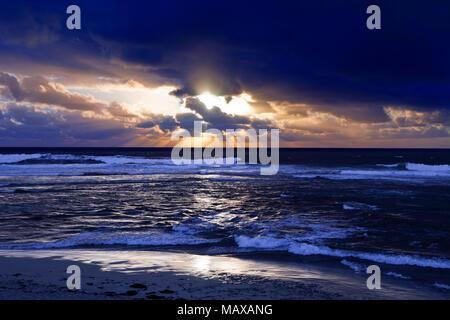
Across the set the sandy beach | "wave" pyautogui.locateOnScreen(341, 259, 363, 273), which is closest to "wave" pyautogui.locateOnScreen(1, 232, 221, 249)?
the sandy beach

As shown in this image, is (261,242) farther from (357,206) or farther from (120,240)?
(357,206)

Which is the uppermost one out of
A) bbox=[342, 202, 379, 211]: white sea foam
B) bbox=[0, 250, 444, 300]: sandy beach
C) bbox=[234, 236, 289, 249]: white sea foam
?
bbox=[0, 250, 444, 300]: sandy beach

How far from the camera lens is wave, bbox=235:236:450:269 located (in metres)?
9.28

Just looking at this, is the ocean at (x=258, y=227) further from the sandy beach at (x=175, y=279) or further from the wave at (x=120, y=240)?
the sandy beach at (x=175, y=279)

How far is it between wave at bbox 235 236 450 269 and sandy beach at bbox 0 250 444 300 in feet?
5.44

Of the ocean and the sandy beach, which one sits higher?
the sandy beach

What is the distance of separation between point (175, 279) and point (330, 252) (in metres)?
5.44

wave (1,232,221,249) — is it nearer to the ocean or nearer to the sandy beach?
the ocean

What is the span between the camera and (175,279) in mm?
7301

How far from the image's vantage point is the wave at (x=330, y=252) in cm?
928

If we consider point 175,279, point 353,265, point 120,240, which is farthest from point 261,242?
point 120,240

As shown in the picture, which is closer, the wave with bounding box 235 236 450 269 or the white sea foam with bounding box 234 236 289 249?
the wave with bounding box 235 236 450 269

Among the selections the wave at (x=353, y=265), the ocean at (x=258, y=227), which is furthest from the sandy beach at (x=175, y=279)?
the ocean at (x=258, y=227)
